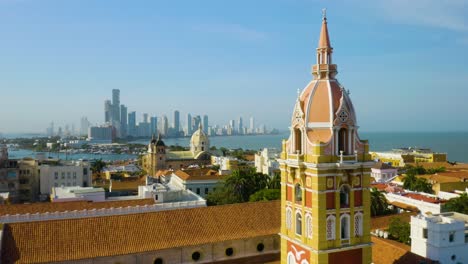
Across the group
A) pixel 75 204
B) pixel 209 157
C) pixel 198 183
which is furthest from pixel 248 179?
pixel 209 157

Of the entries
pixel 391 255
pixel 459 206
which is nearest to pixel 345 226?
pixel 391 255

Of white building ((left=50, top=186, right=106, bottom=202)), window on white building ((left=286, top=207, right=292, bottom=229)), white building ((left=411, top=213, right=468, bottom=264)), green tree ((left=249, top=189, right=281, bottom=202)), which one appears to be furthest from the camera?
green tree ((left=249, top=189, right=281, bottom=202))

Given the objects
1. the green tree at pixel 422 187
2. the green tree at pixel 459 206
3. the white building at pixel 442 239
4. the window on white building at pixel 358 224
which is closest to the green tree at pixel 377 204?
the green tree at pixel 459 206

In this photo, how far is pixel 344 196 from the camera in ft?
70.1

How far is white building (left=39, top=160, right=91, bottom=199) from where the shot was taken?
220ft

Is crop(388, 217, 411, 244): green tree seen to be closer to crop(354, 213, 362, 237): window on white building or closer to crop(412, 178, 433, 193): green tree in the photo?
crop(354, 213, 362, 237): window on white building

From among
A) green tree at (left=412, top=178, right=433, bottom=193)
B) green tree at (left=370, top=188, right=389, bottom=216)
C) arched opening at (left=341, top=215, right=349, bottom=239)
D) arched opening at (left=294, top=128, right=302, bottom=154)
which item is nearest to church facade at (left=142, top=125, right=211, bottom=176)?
green tree at (left=412, top=178, right=433, bottom=193)

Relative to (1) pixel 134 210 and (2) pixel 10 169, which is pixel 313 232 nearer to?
(1) pixel 134 210

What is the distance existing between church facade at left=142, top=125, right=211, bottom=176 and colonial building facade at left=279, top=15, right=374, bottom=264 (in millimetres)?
82592

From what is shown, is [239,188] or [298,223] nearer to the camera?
[298,223]

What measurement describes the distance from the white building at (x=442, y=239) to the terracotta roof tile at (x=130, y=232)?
31.2 ft

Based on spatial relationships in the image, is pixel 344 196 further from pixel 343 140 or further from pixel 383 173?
pixel 383 173

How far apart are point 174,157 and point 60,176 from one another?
4458cm

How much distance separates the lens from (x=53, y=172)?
221 ft
